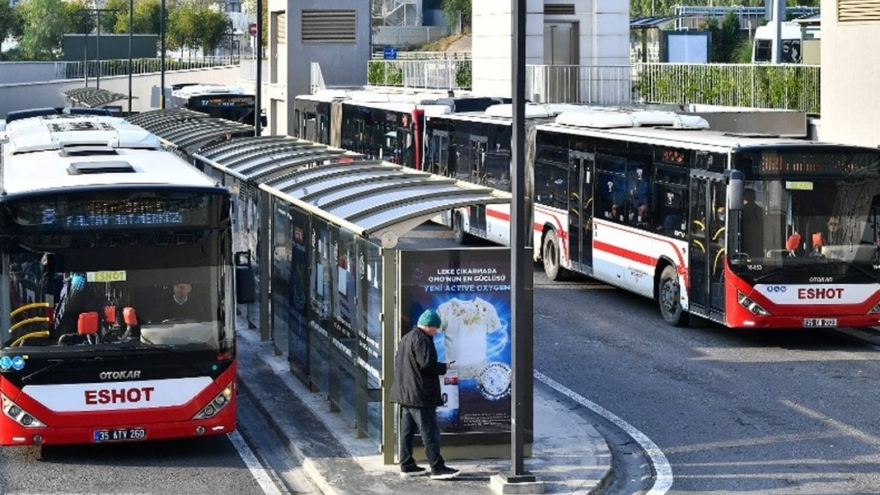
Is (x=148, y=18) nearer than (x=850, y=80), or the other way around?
(x=850, y=80)

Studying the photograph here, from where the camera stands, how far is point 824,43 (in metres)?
32.1

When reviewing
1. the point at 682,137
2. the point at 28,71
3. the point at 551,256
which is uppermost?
the point at 28,71

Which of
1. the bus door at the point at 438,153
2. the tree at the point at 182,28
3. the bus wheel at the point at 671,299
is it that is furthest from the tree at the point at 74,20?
the bus wheel at the point at 671,299

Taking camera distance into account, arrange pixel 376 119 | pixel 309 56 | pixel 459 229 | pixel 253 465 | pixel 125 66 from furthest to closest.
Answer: pixel 125 66
pixel 309 56
pixel 376 119
pixel 459 229
pixel 253 465

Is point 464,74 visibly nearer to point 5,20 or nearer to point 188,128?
Answer: point 188,128

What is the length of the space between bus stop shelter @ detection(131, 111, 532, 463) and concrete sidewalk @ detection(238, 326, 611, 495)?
22 centimetres

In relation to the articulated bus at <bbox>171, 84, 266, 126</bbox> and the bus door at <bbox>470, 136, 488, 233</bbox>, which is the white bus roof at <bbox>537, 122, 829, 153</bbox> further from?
the articulated bus at <bbox>171, 84, 266, 126</bbox>

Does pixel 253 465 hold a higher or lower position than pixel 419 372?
lower

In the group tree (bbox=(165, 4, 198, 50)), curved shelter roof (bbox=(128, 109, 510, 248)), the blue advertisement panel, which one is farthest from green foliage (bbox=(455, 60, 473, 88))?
tree (bbox=(165, 4, 198, 50))

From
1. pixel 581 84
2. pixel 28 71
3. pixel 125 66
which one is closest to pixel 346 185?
pixel 581 84

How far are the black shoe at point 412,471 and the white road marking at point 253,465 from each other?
1.07 metres

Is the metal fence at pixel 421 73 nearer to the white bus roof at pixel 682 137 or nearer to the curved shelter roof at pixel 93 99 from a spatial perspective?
the curved shelter roof at pixel 93 99

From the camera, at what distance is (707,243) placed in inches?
888

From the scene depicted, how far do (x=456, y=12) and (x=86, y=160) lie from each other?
10665cm
